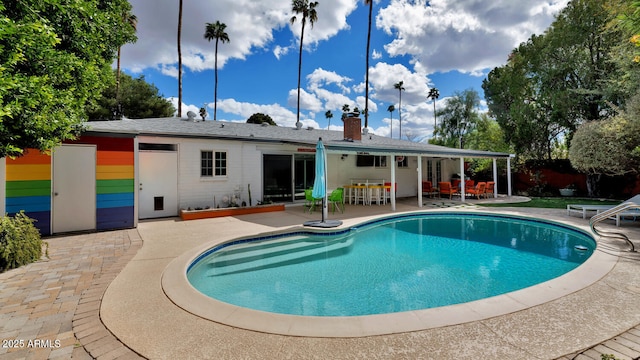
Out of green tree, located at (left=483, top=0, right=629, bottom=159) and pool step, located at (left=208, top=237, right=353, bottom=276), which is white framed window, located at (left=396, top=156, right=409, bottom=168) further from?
pool step, located at (left=208, top=237, right=353, bottom=276)

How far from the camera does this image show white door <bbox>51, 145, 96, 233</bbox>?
24.1 feet

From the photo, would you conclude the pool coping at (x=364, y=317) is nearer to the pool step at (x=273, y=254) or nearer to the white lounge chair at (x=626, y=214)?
the pool step at (x=273, y=254)

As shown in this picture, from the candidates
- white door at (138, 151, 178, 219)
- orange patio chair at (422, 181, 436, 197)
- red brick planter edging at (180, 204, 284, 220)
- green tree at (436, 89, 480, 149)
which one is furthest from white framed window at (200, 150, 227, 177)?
green tree at (436, 89, 480, 149)

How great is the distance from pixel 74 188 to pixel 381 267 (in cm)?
838

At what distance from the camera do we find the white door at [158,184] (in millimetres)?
9758

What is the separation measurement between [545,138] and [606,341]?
23917 mm

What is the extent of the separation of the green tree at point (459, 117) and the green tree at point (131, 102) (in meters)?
33.3

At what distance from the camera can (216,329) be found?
9.43 feet

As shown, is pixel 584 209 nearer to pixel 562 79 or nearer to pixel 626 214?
pixel 626 214

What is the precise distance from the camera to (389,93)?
175 feet

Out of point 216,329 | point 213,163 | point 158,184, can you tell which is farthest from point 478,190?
point 216,329

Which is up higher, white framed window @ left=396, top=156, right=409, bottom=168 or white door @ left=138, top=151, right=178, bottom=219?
white framed window @ left=396, top=156, right=409, bottom=168

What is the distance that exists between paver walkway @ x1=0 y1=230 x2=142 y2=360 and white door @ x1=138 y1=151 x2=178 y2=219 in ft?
12.4

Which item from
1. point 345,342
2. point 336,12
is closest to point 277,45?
point 336,12
